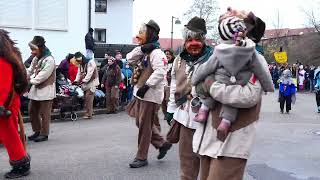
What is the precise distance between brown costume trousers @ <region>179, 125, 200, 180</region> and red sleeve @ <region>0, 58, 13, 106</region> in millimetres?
2435

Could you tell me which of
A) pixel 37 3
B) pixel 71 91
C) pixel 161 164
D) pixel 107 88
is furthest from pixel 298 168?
pixel 37 3

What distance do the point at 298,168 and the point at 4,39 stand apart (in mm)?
4552

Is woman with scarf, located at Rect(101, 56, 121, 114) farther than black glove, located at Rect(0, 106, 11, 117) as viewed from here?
Yes

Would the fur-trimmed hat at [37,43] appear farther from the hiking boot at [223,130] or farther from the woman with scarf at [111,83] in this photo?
the woman with scarf at [111,83]

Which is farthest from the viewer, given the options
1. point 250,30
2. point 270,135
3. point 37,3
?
point 37,3

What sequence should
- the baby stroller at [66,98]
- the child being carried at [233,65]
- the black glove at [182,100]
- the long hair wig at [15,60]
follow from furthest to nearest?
1. the baby stroller at [66,98]
2. the long hair wig at [15,60]
3. the black glove at [182,100]
4. the child being carried at [233,65]

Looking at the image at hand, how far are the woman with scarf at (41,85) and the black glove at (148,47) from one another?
2997 mm

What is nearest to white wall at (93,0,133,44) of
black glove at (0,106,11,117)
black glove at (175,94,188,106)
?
black glove at (0,106,11,117)

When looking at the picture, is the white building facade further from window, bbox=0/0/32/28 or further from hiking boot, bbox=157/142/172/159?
hiking boot, bbox=157/142/172/159

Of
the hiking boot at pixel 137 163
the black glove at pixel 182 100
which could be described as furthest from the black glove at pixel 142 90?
the black glove at pixel 182 100

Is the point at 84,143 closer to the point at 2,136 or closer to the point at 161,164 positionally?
the point at 161,164

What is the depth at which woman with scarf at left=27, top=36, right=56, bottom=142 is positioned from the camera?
977 cm

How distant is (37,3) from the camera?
1962cm

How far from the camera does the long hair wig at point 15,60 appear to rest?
21.9 ft
